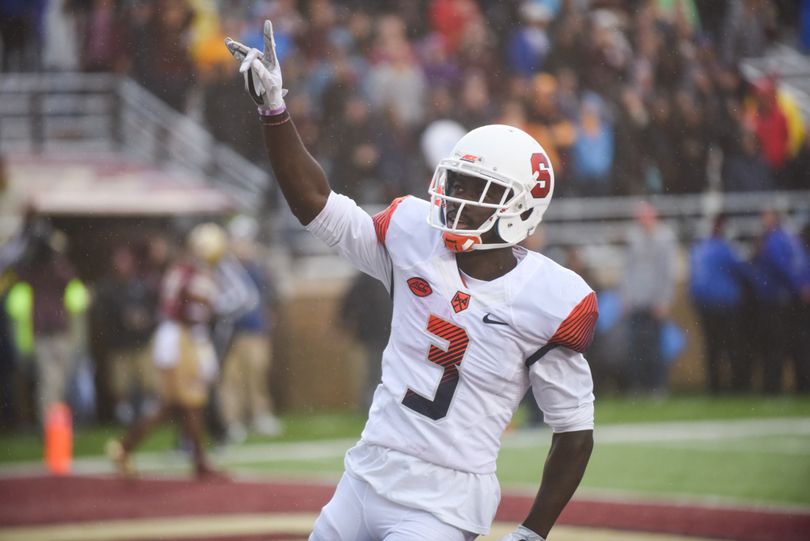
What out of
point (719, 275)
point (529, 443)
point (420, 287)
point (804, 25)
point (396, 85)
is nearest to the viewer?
point (420, 287)

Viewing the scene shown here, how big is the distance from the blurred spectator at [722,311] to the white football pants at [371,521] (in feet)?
25.7

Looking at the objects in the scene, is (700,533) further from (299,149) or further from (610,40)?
(610,40)

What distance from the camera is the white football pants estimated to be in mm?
2477

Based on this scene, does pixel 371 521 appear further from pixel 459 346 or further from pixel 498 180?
pixel 498 180

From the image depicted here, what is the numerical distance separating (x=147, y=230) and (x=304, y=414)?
249 centimetres

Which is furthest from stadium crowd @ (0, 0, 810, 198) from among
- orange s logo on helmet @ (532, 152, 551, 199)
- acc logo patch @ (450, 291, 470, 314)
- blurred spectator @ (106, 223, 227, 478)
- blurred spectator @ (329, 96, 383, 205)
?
acc logo patch @ (450, 291, 470, 314)

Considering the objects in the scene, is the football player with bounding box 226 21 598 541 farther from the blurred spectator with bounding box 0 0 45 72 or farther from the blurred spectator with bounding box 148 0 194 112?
the blurred spectator with bounding box 0 0 45 72

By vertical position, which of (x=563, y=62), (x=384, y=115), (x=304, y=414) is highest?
(x=563, y=62)

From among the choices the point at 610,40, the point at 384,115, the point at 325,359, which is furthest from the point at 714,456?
the point at 610,40

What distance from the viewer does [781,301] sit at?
9.67 m

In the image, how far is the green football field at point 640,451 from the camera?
6406mm

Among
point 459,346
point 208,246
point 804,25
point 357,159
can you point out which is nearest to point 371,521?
point 459,346

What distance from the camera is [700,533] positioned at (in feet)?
16.9

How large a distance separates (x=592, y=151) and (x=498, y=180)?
7.94 metres
